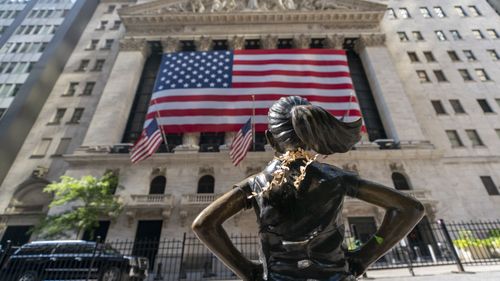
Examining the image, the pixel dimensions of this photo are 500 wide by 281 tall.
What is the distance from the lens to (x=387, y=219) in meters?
1.84

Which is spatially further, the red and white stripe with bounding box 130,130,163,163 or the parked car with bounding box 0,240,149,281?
the red and white stripe with bounding box 130,130,163,163

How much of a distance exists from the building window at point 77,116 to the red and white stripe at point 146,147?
1363cm

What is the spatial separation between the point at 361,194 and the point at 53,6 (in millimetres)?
46184

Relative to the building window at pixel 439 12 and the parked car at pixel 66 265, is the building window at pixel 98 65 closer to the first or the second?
the parked car at pixel 66 265

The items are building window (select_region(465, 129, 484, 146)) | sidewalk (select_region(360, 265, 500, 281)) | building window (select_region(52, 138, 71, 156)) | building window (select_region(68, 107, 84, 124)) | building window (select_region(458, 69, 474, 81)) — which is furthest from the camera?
building window (select_region(458, 69, 474, 81))

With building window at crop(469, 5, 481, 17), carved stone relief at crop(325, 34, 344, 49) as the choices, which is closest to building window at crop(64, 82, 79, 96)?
carved stone relief at crop(325, 34, 344, 49)

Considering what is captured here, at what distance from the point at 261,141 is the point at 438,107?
57.5ft

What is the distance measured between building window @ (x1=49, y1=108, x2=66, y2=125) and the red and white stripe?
1508 cm

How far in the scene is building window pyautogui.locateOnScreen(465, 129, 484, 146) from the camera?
72.8 ft

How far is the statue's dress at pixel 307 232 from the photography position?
166cm

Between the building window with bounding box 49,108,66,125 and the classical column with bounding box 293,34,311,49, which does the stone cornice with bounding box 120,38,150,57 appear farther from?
the classical column with bounding box 293,34,311,49

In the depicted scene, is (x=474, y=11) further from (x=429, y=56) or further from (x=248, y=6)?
(x=248, y=6)

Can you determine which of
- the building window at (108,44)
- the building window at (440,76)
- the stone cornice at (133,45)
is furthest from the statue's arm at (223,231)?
the building window at (108,44)

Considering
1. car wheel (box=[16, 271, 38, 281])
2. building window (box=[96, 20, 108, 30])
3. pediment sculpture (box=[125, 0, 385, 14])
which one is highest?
building window (box=[96, 20, 108, 30])
